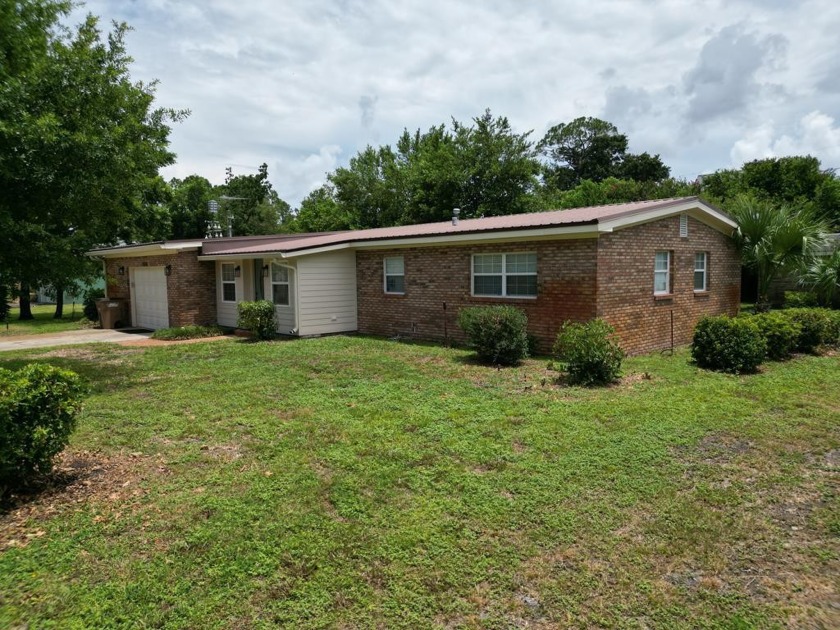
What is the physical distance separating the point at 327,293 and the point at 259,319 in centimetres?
199

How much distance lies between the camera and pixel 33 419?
4.37 meters

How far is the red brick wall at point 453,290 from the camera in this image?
10578 millimetres

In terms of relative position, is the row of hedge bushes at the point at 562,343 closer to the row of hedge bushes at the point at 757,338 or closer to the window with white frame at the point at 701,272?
the row of hedge bushes at the point at 757,338

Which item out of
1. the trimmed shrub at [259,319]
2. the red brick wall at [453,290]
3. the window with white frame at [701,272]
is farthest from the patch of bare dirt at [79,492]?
the window with white frame at [701,272]

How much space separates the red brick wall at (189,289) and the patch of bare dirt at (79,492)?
1238cm

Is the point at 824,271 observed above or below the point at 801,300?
above

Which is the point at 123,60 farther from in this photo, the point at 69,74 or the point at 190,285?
the point at 190,285

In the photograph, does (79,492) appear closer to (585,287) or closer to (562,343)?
(562,343)

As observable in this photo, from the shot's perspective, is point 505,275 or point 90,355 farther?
point 90,355

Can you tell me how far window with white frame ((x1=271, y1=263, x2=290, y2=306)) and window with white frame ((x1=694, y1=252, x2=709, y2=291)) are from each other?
10823mm

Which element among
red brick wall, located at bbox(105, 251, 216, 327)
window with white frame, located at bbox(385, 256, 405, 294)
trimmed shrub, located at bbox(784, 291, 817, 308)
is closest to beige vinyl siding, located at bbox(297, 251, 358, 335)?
window with white frame, located at bbox(385, 256, 405, 294)

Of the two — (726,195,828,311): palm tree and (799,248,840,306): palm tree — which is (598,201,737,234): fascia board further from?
(799,248,840,306): palm tree

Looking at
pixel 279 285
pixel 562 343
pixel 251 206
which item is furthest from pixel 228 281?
pixel 251 206

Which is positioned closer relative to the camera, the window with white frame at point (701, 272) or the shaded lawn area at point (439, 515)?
the shaded lawn area at point (439, 515)
